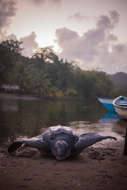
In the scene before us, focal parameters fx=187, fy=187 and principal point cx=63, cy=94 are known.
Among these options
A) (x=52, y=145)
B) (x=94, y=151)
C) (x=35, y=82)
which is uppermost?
(x=35, y=82)

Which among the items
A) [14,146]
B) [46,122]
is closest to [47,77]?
[46,122]

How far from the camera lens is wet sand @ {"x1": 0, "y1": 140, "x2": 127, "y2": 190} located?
334 centimetres

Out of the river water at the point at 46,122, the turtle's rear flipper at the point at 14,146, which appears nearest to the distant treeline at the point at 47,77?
the river water at the point at 46,122

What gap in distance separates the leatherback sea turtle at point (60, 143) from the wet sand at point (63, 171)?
197 mm

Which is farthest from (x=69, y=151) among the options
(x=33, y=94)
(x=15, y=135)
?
(x=33, y=94)

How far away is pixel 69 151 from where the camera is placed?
4934 millimetres

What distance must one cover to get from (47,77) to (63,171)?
5927 centimetres

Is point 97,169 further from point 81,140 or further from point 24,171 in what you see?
point 24,171

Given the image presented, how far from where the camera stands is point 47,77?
62594 millimetres

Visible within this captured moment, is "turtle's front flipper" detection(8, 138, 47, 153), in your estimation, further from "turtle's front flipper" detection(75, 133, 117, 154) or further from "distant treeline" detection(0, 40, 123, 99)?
"distant treeline" detection(0, 40, 123, 99)

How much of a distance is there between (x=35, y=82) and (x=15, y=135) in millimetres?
43035

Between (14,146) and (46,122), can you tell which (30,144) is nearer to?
(14,146)

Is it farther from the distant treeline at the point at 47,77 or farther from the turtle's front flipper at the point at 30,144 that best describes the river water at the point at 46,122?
the distant treeline at the point at 47,77

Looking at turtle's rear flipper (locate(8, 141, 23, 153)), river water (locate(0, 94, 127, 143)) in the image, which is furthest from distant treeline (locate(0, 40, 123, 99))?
turtle's rear flipper (locate(8, 141, 23, 153))
